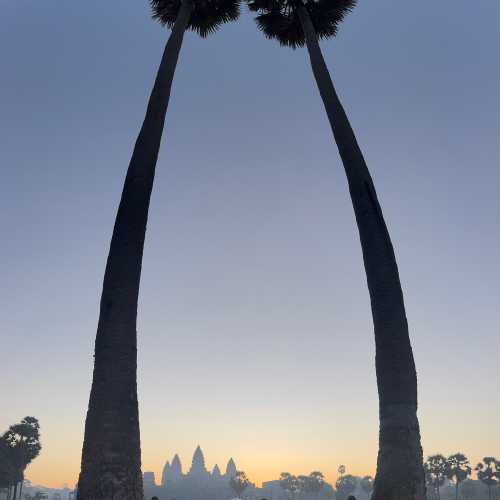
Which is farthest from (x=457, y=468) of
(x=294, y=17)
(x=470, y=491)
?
(x=294, y=17)

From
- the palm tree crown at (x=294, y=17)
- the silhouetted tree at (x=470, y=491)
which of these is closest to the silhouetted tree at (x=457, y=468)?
the silhouetted tree at (x=470, y=491)

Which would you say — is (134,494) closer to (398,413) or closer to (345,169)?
(398,413)

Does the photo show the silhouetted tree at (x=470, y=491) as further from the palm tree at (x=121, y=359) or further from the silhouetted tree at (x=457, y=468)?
the palm tree at (x=121, y=359)

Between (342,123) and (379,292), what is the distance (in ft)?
14.6

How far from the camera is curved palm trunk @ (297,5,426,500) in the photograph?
839cm

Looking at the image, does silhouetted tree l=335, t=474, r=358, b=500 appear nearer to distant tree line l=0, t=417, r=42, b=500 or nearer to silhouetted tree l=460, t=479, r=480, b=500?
silhouetted tree l=460, t=479, r=480, b=500

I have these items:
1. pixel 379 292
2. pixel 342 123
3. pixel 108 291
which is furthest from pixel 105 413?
pixel 342 123

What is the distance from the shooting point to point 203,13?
1603 centimetres

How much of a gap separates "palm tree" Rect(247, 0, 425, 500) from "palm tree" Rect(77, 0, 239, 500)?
3852 mm

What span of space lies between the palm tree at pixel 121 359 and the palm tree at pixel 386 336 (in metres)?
3.85

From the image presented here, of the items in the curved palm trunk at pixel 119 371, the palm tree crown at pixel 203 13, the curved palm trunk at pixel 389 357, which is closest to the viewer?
the curved palm trunk at pixel 119 371

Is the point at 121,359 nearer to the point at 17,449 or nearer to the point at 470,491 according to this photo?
the point at 17,449

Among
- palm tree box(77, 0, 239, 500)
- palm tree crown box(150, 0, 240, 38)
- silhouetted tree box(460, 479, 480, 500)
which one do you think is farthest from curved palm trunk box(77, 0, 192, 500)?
silhouetted tree box(460, 479, 480, 500)

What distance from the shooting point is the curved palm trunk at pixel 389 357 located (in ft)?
27.5
